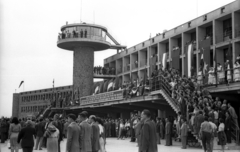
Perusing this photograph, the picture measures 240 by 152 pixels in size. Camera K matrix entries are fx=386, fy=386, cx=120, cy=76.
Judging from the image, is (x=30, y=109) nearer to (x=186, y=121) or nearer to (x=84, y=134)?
(x=186, y=121)

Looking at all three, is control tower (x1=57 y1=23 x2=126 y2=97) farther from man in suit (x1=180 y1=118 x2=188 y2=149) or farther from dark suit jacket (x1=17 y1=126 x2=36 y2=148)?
dark suit jacket (x1=17 y1=126 x2=36 y2=148)

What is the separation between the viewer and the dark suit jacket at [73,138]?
11273mm

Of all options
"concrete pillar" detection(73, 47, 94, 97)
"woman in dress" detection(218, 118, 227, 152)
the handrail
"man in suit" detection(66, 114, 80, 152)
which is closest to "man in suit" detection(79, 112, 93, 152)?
"man in suit" detection(66, 114, 80, 152)

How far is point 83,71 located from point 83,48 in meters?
3.15

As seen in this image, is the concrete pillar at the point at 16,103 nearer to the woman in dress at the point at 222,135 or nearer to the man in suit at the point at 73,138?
the woman in dress at the point at 222,135

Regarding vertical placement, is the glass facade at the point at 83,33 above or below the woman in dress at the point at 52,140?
above

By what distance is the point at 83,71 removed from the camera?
52000mm

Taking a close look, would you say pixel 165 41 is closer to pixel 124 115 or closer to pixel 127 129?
pixel 124 115

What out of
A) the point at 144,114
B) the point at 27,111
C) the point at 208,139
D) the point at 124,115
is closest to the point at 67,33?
the point at 124,115

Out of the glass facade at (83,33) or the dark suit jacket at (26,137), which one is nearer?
the dark suit jacket at (26,137)

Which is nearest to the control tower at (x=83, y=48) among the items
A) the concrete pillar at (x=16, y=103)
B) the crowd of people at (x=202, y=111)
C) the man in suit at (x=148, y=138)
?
the crowd of people at (x=202, y=111)

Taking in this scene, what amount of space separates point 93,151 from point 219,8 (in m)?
23.5

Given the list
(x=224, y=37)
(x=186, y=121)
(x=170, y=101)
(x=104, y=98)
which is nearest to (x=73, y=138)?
(x=186, y=121)

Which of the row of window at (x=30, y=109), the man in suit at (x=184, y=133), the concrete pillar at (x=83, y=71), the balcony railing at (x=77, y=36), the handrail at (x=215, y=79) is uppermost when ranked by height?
the balcony railing at (x=77, y=36)
